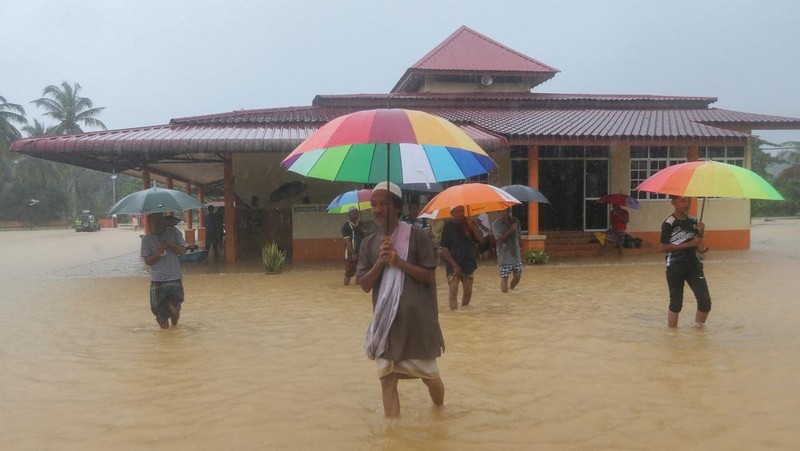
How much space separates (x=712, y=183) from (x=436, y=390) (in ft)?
11.8

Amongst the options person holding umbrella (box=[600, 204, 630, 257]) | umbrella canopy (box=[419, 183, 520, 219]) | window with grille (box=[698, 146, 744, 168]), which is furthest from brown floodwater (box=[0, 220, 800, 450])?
window with grille (box=[698, 146, 744, 168])

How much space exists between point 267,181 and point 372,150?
12.3m

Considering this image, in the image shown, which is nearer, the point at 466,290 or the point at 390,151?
the point at 390,151

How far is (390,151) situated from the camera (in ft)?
15.6

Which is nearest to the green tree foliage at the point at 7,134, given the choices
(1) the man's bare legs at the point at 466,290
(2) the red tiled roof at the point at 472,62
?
(2) the red tiled roof at the point at 472,62

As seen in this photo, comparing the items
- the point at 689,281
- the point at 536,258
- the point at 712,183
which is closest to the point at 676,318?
the point at 689,281

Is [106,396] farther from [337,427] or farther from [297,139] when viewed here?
[297,139]

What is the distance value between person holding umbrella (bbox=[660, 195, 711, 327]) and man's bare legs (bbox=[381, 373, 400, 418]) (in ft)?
12.1

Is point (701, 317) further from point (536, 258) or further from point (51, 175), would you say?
point (51, 175)

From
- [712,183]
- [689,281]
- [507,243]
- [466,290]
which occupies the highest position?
[712,183]

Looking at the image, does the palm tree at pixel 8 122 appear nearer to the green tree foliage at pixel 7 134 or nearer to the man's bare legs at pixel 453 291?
the green tree foliage at pixel 7 134

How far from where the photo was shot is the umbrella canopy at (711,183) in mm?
5977

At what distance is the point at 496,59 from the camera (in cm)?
2195

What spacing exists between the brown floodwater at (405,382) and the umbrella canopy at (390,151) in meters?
1.67
